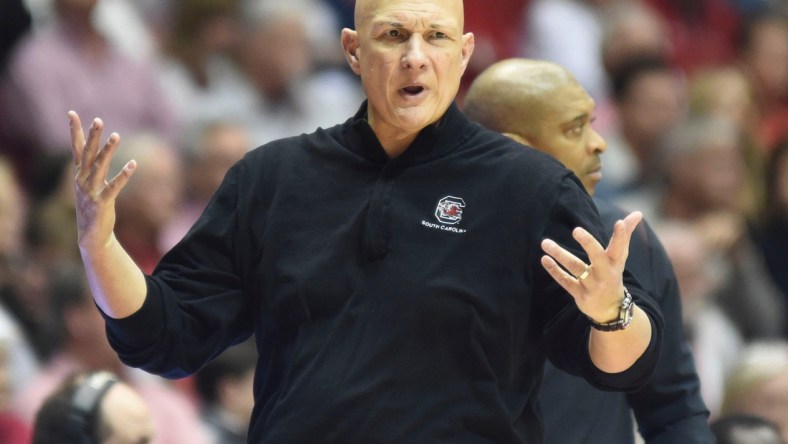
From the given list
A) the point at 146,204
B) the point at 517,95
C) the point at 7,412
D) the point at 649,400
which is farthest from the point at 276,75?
the point at 649,400

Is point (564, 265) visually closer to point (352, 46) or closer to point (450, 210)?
point (450, 210)

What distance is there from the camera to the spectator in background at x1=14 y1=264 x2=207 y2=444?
5.71 meters

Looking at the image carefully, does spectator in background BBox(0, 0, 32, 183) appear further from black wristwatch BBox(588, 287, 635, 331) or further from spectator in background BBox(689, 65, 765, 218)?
black wristwatch BBox(588, 287, 635, 331)

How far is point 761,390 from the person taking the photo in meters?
5.75

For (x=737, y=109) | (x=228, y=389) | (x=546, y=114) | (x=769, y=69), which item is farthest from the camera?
(x=769, y=69)

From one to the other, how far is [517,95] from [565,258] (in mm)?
1210

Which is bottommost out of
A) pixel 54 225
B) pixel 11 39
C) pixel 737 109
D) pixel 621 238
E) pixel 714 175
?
pixel 54 225

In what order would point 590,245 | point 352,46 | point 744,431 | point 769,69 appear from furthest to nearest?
1. point 769,69
2. point 744,431
3. point 352,46
4. point 590,245

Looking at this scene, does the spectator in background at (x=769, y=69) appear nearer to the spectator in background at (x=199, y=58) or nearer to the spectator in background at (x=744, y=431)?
the spectator in background at (x=199, y=58)

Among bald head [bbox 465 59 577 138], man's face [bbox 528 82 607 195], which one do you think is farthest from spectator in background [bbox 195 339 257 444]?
man's face [bbox 528 82 607 195]

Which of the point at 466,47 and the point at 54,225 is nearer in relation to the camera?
the point at 466,47

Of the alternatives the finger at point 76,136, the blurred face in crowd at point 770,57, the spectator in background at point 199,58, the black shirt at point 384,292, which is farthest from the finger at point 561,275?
the blurred face in crowd at point 770,57

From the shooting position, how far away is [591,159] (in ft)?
13.3

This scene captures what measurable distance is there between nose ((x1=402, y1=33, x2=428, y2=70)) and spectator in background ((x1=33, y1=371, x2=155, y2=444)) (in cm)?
162
